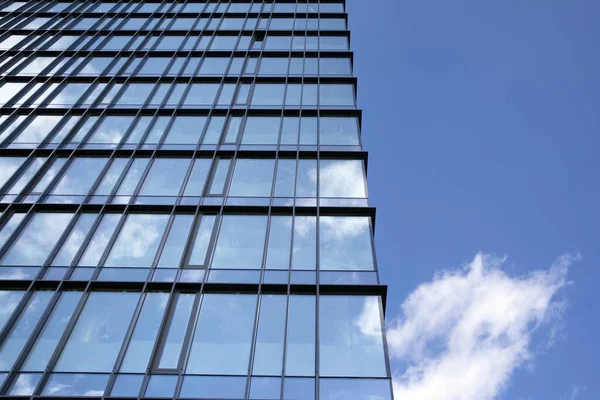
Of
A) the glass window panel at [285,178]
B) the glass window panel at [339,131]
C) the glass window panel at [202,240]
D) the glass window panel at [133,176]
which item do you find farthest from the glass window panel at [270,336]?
the glass window panel at [339,131]

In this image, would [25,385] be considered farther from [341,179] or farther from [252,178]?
[341,179]

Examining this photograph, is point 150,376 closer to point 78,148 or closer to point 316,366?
point 316,366

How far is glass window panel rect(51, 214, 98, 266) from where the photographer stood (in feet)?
47.3

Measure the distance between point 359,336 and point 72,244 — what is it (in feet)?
29.6

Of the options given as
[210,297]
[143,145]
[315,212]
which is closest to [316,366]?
[210,297]

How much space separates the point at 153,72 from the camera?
24.5 meters

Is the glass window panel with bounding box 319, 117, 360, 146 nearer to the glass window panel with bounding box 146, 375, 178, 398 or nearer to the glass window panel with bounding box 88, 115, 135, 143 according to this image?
the glass window panel with bounding box 88, 115, 135, 143

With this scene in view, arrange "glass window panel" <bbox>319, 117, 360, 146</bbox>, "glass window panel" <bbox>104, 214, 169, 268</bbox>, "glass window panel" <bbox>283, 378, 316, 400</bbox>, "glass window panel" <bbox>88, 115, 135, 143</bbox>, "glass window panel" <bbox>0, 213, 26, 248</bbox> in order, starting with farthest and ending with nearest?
"glass window panel" <bbox>88, 115, 135, 143</bbox>
"glass window panel" <bbox>319, 117, 360, 146</bbox>
"glass window panel" <bbox>0, 213, 26, 248</bbox>
"glass window panel" <bbox>104, 214, 169, 268</bbox>
"glass window panel" <bbox>283, 378, 316, 400</bbox>

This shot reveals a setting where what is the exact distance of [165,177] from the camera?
58.3 feet

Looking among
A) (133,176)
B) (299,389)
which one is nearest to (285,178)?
(133,176)

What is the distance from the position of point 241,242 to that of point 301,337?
4084 mm

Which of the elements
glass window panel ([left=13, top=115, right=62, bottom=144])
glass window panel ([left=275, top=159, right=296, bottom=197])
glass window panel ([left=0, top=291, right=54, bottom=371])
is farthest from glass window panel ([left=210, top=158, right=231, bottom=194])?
glass window panel ([left=13, top=115, right=62, bottom=144])

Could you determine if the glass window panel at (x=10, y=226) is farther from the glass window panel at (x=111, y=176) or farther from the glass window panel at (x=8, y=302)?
the glass window panel at (x=111, y=176)

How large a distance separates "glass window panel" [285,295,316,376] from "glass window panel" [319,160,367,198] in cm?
478
